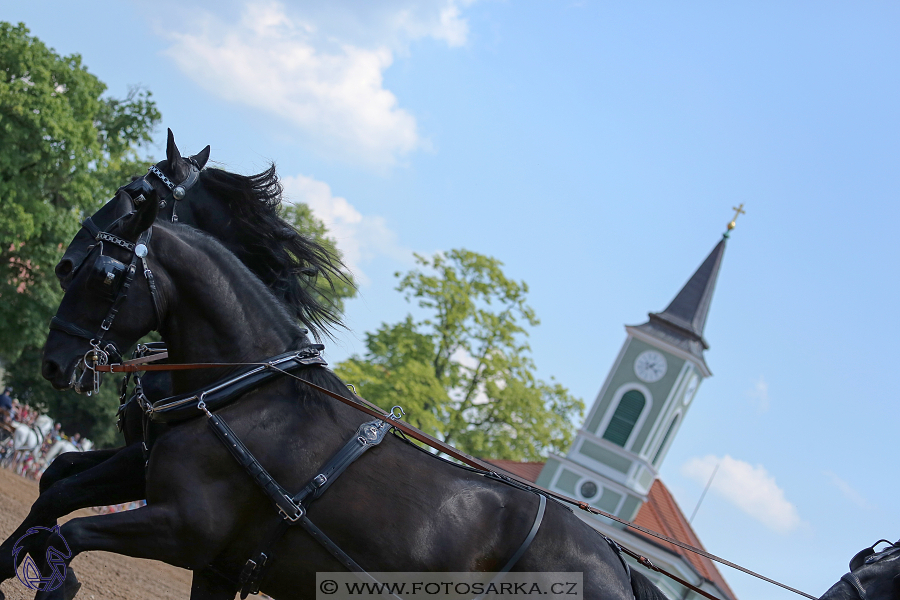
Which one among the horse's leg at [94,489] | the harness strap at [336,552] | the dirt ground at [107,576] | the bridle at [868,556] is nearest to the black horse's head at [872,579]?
the bridle at [868,556]

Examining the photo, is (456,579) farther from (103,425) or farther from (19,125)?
(103,425)

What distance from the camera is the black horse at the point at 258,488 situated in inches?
158

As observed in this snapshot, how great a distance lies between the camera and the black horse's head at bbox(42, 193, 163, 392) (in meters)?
4.13

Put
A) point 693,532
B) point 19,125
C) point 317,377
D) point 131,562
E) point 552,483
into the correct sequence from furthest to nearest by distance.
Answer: point 693,532 → point 552,483 → point 19,125 → point 131,562 → point 317,377

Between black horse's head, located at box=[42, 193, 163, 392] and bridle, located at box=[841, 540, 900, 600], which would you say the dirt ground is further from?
bridle, located at box=[841, 540, 900, 600]

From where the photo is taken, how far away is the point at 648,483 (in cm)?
3316

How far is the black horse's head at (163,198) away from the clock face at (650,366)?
29414mm

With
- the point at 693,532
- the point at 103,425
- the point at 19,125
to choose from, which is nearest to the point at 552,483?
the point at 693,532

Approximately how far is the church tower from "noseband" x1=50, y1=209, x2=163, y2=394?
28.5 m

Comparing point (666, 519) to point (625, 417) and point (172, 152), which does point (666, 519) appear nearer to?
point (625, 417)

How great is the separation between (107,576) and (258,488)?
6315 millimetres

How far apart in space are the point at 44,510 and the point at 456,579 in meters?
2.24

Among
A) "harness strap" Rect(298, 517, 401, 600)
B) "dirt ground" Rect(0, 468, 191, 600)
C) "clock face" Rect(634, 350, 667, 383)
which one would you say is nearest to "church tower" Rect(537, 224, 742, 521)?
"clock face" Rect(634, 350, 667, 383)

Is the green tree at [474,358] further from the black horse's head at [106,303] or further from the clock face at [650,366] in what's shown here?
the black horse's head at [106,303]
